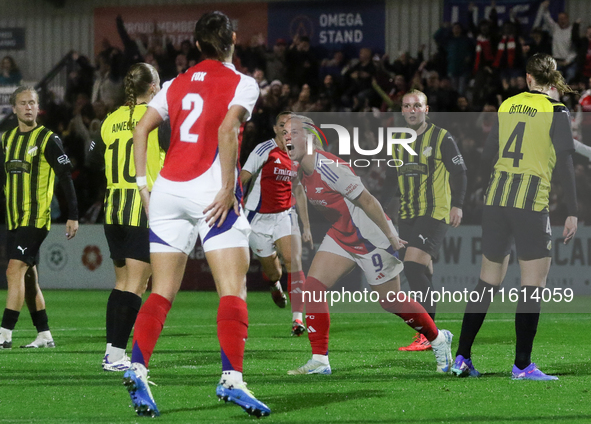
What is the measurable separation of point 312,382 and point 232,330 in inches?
57.3

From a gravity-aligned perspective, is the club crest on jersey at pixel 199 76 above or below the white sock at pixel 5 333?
above

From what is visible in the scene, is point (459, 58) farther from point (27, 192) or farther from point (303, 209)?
point (27, 192)

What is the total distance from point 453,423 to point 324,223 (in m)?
9.40

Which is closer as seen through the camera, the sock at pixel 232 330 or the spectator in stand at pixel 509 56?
the sock at pixel 232 330

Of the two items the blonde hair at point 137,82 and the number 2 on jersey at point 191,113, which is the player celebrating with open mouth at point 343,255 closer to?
the blonde hair at point 137,82

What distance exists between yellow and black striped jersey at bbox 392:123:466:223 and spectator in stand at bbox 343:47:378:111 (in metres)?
8.24

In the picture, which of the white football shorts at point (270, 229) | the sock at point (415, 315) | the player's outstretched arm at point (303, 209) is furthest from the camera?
the white football shorts at point (270, 229)

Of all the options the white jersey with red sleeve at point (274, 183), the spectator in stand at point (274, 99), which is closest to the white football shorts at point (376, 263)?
the white jersey with red sleeve at point (274, 183)

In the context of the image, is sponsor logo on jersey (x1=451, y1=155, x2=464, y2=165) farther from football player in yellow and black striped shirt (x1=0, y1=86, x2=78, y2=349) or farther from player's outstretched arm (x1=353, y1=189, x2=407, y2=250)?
football player in yellow and black striped shirt (x1=0, y1=86, x2=78, y2=349)

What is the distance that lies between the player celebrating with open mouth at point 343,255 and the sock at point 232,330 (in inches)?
62.5

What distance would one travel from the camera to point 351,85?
16656 millimetres

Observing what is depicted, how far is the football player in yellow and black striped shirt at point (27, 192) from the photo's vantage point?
7285 mm

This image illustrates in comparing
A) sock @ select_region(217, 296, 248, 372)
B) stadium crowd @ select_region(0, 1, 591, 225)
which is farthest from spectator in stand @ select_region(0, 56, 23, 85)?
sock @ select_region(217, 296, 248, 372)

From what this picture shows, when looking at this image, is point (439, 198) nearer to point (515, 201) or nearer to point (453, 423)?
point (515, 201)
